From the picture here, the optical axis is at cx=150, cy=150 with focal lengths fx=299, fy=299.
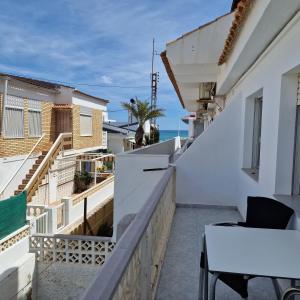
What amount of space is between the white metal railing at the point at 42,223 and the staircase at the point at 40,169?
358 centimetres

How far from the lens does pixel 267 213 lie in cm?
335

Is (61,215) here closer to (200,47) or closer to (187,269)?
(200,47)

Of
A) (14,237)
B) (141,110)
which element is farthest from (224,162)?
(141,110)

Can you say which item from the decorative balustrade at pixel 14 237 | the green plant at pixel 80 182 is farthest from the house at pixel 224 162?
the green plant at pixel 80 182

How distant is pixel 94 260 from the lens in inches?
299

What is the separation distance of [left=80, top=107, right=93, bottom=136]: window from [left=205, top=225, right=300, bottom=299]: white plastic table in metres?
16.9

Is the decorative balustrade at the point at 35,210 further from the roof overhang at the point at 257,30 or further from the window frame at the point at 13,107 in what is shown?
the roof overhang at the point at 257,30

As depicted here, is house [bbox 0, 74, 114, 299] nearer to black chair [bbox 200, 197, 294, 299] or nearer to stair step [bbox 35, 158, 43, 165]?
stair step [bbox 35, 158, 43, 165]

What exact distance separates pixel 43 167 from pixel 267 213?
42.1 feet

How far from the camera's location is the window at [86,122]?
18797mm

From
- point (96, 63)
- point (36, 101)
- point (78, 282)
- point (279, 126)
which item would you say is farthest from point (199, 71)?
point (96, 63)

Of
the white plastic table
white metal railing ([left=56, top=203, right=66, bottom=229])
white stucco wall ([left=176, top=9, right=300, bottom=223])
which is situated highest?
white stucco wall ([left=176, top=9, right=300, bottom=223])

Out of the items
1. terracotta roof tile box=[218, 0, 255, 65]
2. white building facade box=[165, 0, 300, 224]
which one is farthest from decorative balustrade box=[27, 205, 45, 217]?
terracotta roof tile box=[218, 0, 255, 65]

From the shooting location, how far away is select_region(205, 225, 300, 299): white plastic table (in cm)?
195
